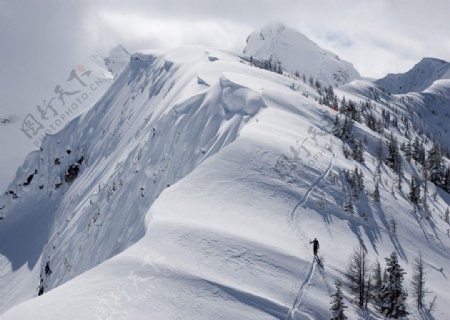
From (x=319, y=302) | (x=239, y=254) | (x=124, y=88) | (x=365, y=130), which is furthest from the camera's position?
(x=124, y=88)

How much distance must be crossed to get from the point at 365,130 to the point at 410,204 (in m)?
32.6

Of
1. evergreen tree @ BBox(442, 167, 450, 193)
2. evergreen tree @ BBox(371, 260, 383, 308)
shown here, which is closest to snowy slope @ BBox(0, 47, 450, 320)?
evergreen tree @ BBox(371, 260, 383, 308)

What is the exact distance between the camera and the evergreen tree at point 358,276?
1124 inches

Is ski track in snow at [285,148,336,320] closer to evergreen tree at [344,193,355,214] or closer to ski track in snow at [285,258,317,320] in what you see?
ski track in snow at [285,258,317,320]

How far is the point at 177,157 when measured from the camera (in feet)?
222

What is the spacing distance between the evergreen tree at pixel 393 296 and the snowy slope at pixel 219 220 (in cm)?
→ 148

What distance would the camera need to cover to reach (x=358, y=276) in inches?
1205

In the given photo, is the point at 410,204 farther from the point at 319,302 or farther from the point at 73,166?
the point at 73,166

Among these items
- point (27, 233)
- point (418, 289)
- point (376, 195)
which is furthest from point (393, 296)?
→ point (27, 233)

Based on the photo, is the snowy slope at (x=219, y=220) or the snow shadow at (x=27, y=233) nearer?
the snowy slope at (x=219, y=220)

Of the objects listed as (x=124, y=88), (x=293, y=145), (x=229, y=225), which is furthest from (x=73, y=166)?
(x=229, y=225)

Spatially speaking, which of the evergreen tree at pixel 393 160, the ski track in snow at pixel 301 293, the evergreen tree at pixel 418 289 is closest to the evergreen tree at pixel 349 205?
the evergreen tree at pixel 418 289

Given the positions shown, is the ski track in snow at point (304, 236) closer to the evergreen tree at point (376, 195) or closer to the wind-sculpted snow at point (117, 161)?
the evergreen tree at point (376, 195)

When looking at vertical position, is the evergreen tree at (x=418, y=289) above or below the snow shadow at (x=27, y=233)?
above
